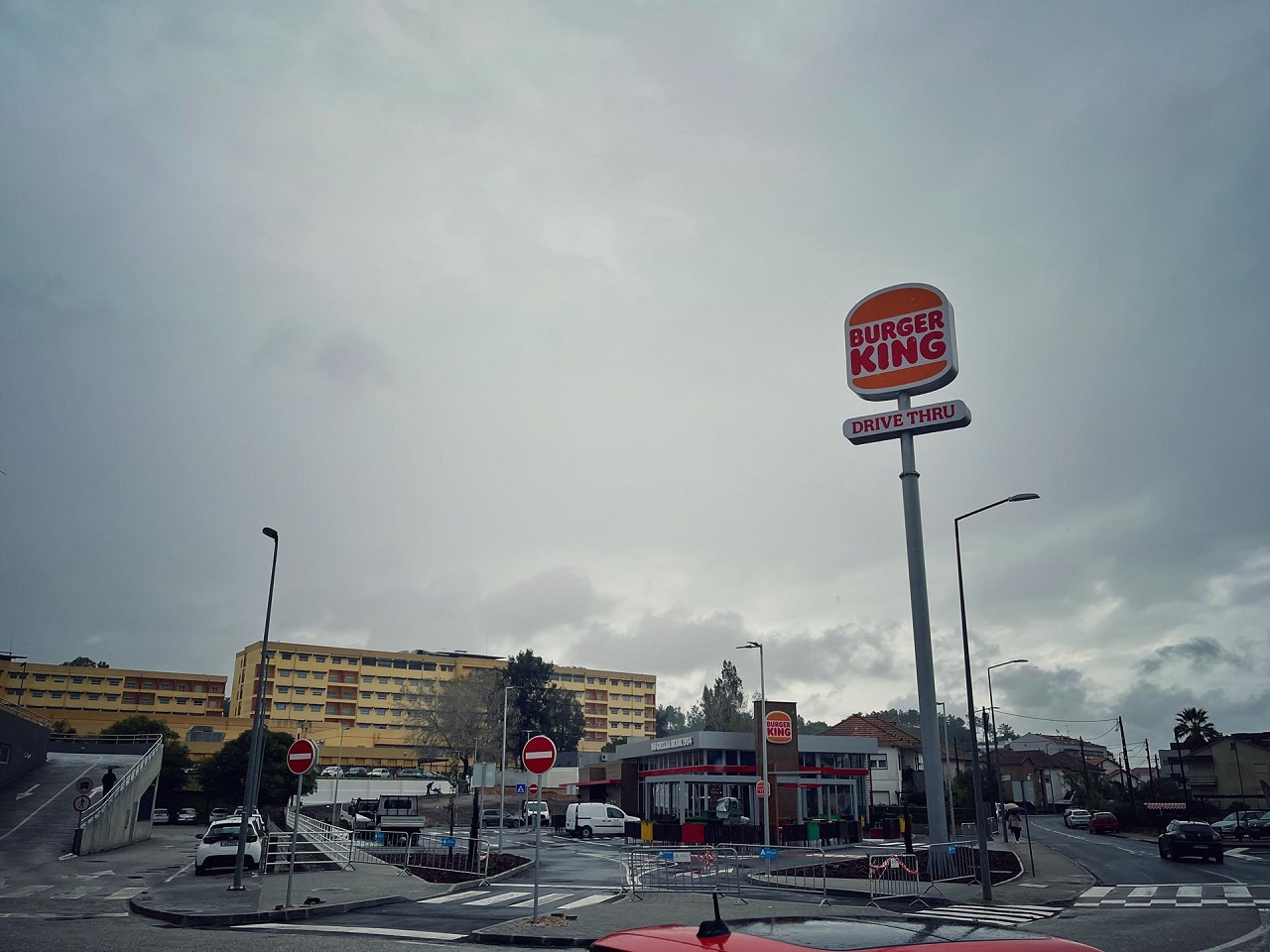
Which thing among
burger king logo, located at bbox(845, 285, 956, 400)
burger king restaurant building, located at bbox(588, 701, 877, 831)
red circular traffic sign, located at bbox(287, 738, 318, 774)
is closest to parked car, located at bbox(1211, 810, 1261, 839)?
burger king restaurant building, located at bbox(588, 701, 877, 831)

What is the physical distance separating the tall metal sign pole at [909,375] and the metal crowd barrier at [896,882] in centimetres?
576

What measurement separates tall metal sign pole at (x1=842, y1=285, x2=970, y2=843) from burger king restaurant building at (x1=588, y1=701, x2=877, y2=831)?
21228 mm

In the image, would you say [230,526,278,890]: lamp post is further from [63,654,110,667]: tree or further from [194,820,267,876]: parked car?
[63,654,110,667]: tree

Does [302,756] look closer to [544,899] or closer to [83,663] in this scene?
[544,899]

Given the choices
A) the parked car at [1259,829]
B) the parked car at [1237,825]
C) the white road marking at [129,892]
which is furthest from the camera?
the parked car at [1237,825]

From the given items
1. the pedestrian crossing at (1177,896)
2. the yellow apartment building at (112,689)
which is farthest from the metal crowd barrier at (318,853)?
the yellow apartment building at (112,689)

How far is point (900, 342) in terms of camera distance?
33.4 meters

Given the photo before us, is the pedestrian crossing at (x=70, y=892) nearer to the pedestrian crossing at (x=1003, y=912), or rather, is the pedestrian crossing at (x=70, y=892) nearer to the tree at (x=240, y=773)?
the pedestrian crossing at (x=1003, y=912)

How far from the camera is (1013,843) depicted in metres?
44.8

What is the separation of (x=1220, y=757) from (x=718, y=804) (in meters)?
58.0

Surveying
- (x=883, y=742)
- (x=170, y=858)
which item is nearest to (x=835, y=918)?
(x=170, y=858)

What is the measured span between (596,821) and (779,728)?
1142 cm

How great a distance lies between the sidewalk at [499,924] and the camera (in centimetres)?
1634

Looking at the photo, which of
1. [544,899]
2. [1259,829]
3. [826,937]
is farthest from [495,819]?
[826,937]
